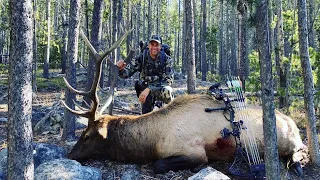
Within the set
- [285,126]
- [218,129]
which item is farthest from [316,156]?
[218,129]

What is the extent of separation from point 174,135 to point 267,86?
2.15 metres

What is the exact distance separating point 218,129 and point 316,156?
165cm

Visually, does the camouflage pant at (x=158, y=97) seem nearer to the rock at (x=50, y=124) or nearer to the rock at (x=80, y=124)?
the rock at (x=80, y=124)

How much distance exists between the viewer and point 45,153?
5.46 meters

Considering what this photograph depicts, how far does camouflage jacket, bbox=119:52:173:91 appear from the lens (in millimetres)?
6575

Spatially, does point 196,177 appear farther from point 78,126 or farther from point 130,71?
point 78,126

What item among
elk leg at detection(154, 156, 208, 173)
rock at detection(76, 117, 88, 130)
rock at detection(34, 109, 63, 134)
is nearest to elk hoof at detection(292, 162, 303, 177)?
elk leg at detection(154, 156, 208, 173)

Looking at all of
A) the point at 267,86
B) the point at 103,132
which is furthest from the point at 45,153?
the point at 267,86

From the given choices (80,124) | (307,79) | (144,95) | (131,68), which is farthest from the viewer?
(80,124)

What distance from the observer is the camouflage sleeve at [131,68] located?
664 cm

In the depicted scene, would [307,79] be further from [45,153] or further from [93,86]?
[45,153]

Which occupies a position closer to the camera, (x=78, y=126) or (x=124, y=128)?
(x=124, y=128)

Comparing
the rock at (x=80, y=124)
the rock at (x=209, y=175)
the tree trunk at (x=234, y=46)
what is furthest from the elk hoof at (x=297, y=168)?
the tree trunk at (x=234, y=46)

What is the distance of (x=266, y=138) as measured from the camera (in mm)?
3580
